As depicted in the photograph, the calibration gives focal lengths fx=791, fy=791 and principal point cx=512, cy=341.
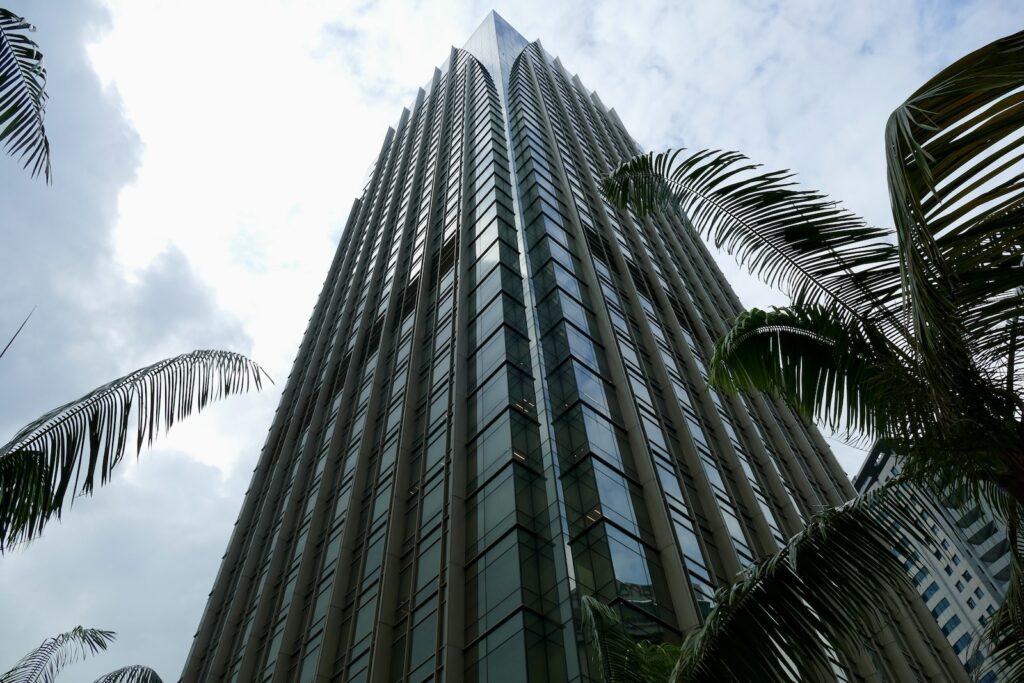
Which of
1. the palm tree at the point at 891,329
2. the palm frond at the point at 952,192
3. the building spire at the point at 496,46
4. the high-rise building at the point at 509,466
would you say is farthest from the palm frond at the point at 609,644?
the building spire at the point at 496,46

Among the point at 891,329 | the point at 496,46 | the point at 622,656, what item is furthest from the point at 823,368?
the point at 496,46

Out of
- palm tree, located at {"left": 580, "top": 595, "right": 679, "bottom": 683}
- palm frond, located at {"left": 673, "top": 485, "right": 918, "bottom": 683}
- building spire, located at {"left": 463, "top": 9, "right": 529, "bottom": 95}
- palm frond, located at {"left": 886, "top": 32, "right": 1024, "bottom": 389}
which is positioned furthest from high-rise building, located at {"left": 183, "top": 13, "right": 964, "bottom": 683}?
building spire, located at {"left": 463, "top": 9, "right": 529, "bottom": 95}

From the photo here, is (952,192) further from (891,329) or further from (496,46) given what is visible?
(496,46)

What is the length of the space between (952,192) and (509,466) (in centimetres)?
1757

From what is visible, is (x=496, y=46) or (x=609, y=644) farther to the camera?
(x=496, y=46)

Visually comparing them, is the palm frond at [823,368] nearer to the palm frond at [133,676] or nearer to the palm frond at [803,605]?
the palm frond at [803,605]

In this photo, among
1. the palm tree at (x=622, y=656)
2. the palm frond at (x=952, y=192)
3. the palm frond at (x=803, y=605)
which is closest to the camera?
the palm frond at (x=952, y=192)

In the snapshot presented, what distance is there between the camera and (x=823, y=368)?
287 inches

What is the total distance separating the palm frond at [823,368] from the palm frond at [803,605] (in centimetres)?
95

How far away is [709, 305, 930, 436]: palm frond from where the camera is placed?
20.4 feet

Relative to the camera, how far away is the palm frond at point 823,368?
6.23 meters

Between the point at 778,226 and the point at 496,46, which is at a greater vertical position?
the point at 496,46

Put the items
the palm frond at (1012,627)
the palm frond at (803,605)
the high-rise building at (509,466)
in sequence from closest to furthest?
the palm frond at (803,605)
the palm frond at (1012,627)
the high-rise building at (509,466)

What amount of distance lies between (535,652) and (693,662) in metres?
11.3
